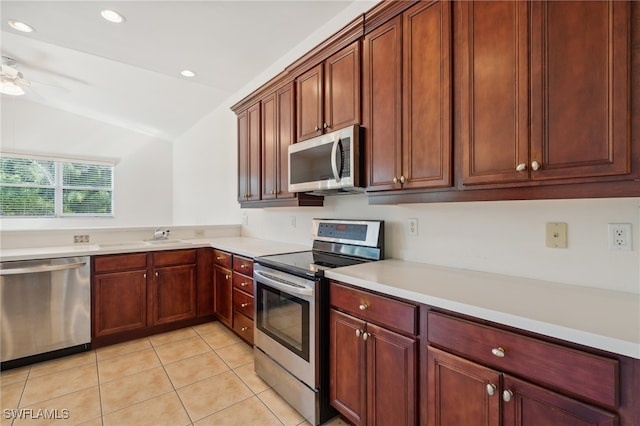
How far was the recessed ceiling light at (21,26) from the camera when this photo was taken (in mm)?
2586

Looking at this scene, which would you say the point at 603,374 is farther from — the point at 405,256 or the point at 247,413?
the point at 247,413

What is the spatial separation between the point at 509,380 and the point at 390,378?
55cm

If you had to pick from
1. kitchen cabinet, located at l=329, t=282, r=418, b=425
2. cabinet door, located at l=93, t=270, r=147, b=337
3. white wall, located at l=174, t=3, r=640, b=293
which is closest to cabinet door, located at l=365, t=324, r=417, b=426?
kitchen cabinet, located at l=329, t=282, r=418, b=425

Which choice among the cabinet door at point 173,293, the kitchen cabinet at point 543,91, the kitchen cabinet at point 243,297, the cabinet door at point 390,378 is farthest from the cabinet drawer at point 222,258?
the kitchen cabinet at point 543,91

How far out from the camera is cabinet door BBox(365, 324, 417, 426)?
133cm

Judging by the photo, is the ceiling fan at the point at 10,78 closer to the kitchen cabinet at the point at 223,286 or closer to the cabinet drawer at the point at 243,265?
the kitchen cabinet at the point at 223,286

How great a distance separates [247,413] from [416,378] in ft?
3.81

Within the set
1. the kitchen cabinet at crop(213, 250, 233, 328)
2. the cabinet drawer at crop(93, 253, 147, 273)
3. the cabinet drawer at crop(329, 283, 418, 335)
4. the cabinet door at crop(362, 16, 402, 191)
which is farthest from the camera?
the kitchen cabinet at crop(213, 250, 233, 328)

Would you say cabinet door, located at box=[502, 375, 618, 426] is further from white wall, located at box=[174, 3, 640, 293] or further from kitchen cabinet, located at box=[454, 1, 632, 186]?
kitchen cabinet, located at box=[454, 1, 632, 186]

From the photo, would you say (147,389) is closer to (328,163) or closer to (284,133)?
(328,163)

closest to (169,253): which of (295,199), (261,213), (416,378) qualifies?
(261,213)

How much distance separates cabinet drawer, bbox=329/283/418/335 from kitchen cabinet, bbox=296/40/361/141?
1.08m

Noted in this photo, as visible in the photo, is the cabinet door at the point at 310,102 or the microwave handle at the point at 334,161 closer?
the microwave handle at the point at 334,161

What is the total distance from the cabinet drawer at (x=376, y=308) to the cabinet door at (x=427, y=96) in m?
0.63
